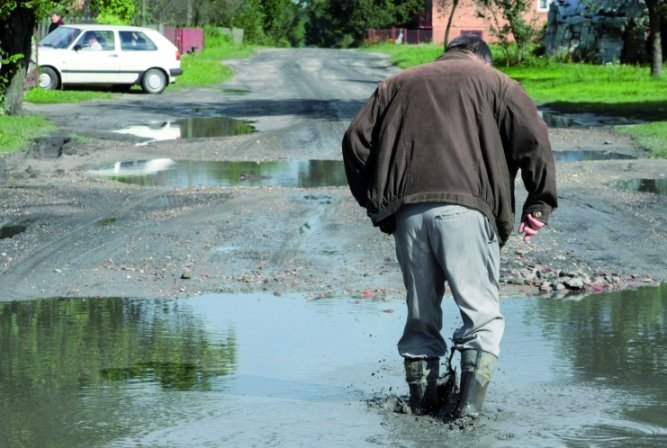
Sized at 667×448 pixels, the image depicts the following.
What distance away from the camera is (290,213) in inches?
442

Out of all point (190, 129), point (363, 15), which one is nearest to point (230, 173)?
point (190, 129)

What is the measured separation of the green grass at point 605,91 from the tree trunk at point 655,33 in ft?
1.27

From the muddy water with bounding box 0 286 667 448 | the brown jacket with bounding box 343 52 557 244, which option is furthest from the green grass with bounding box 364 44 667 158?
the brown jacket with bounding box 343 52 557 244

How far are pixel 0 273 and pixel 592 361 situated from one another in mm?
4202

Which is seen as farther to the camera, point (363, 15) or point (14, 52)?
point (363, 15)

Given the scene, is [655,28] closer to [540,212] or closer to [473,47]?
[473,47]

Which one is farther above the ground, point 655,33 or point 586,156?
point 655,33

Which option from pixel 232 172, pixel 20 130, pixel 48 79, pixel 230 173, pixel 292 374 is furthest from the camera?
pixel 48 79

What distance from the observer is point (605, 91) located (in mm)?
32219

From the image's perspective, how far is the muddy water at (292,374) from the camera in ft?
16.9

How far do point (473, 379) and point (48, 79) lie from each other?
27.4 metres

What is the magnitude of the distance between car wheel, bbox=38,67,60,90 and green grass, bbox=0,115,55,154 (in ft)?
27.9

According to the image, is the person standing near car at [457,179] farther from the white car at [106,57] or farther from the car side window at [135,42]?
the car side window at [135,42]

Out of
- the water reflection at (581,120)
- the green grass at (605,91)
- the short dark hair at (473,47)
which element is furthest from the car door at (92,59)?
the short dark hair at (473,47)
